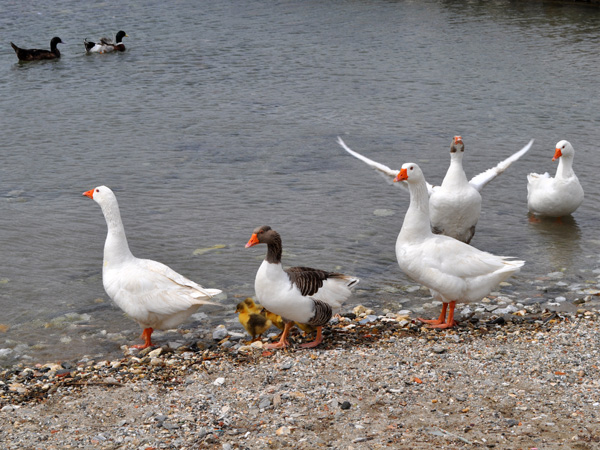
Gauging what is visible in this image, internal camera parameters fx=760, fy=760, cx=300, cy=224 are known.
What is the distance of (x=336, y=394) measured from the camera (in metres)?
6.12

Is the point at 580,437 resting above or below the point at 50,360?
above

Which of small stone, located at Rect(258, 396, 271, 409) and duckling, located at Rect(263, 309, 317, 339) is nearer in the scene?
small stone, located at Rect(258, 396, 271, 409)

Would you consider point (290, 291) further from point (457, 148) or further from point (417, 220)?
point (457, 148)

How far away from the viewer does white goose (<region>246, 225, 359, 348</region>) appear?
7.25 m

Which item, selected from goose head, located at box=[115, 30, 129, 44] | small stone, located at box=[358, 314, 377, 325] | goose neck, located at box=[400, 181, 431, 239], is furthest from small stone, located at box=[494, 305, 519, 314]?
goose head, located at box=[115, 30, 129, 44]

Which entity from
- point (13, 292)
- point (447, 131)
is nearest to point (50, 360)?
point (13, 292)

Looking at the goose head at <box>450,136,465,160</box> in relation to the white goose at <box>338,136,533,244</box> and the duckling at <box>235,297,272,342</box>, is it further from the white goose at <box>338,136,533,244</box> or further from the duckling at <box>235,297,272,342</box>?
the duckling at <box>235,297,272,342</box>

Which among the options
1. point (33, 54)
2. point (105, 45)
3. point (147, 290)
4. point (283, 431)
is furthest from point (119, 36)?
point (283, 431)

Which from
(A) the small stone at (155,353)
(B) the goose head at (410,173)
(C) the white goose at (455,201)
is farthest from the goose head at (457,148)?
(A) the small stone at (155,353)

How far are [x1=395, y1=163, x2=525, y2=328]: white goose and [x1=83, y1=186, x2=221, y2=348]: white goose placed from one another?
210 centimetres

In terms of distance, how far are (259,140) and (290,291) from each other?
8917mm

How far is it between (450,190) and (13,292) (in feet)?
19.2

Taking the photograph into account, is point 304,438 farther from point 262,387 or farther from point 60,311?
point 60,311

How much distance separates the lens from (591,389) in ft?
19.9
